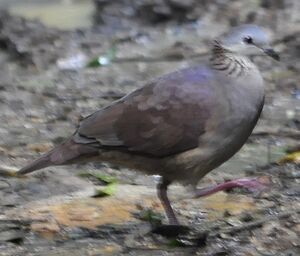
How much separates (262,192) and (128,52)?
4373 millimetres

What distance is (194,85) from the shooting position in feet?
18.8

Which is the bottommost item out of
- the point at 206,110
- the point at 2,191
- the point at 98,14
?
the point at 98,14

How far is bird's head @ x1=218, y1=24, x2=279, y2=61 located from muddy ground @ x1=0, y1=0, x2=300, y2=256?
30.5 inches

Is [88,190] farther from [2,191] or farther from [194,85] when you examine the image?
[194,85]

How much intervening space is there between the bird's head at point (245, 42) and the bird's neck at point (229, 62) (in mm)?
39

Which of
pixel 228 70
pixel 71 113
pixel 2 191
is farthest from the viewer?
pixel 71 113

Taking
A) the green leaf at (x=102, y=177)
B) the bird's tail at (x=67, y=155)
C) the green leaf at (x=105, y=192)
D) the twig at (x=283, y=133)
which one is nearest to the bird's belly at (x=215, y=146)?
the bird's tail at (x=67, y=155)

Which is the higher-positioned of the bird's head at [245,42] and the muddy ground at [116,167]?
the bird's head at [245,42]

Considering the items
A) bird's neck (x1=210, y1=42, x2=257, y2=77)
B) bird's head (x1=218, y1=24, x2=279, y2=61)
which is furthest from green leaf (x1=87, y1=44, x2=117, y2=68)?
bird's neck (x1=210, y1=42, x2=257, y2=77)

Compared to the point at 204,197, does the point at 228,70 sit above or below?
above

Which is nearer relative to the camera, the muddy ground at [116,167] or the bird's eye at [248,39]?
the muddy ground at [116,167]

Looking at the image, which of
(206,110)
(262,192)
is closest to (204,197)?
(262,192)

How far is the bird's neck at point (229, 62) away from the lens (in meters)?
5.88

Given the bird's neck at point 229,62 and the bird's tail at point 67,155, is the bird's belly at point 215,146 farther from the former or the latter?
the bird's tail at point 67,155
